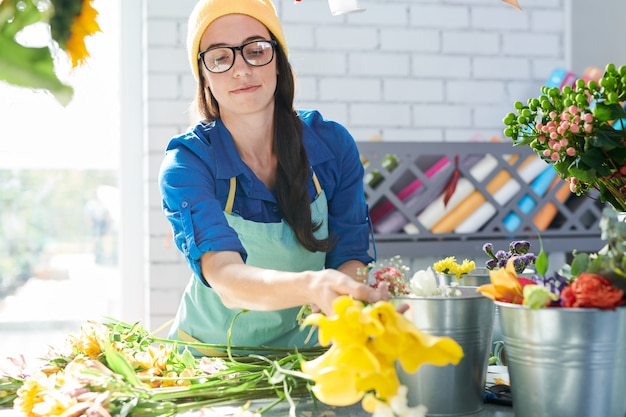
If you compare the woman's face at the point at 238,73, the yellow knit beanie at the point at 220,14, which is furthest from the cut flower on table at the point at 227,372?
the yellow knit beanie at the point at 220,14

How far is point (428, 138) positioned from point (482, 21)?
2.02 feet

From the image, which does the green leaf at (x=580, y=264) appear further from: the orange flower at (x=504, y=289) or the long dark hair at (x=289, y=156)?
the long dark hair at (x=289, y=156)

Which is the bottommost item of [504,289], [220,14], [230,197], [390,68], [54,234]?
[54,234]

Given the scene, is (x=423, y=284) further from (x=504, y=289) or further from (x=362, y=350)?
(x=362, y=350)

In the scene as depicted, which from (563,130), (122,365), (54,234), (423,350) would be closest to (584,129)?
(563,130)

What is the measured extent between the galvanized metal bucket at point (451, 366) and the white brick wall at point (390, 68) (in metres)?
2.32

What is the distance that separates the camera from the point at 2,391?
115 centimetres

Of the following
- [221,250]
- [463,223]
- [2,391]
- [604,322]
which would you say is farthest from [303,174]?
[463,223]

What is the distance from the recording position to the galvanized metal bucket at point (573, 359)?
0.83 meters

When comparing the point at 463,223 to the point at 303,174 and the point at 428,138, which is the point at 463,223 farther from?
the point at 303,174

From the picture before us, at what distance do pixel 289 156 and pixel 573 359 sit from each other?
3.30 ft

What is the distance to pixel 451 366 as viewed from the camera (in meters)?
0.94

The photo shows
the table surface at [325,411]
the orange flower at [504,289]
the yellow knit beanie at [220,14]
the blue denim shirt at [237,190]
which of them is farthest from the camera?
the yellow knit beanie at [220,14]

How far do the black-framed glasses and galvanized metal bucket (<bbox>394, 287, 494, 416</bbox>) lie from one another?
858 millimetres
